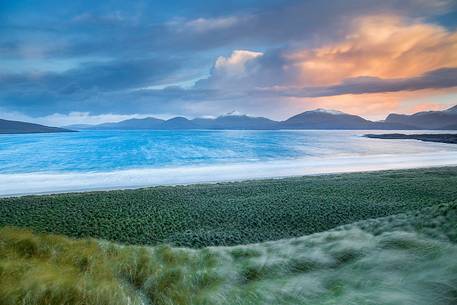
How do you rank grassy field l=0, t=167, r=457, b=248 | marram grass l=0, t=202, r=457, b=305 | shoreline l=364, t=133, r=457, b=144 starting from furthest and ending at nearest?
shoreline l=364, t=133, r=457, b=144 < grassy field l=0, t=167, r=457, b=248 < marram grass l=0, t=202, r=457, b=305

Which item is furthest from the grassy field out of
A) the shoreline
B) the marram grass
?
the shoreline

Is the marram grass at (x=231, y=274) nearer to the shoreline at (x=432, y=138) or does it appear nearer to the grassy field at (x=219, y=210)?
the grassy field at (x=219, y=210)

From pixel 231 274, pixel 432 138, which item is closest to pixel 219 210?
pixel 231 274

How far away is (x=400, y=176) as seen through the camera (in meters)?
30.6

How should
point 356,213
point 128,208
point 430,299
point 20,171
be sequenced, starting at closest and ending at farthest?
point 430,299, point 356,213, point 128,208, point 20,171

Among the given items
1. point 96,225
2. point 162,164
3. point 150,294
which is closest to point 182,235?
point 96,225

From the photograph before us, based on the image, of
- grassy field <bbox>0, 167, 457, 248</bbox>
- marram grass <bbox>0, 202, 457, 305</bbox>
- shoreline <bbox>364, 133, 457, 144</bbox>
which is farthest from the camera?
shoreline <bbox>364, 133, 457, 144</bbox>

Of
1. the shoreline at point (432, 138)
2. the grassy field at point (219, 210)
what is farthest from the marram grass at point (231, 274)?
the shoreline at point (432, 138)

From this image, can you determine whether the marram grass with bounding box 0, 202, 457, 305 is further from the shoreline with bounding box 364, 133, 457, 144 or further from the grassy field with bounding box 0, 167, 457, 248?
the shoreline with bounding box 364, 133, 457, 144

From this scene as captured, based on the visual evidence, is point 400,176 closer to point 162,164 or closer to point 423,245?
point 423,245

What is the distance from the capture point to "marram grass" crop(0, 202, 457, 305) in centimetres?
407

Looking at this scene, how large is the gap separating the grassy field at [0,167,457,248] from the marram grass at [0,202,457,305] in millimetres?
6808

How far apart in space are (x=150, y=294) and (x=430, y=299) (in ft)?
10.8

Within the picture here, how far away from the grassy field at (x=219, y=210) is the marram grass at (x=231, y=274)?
6808 mm
